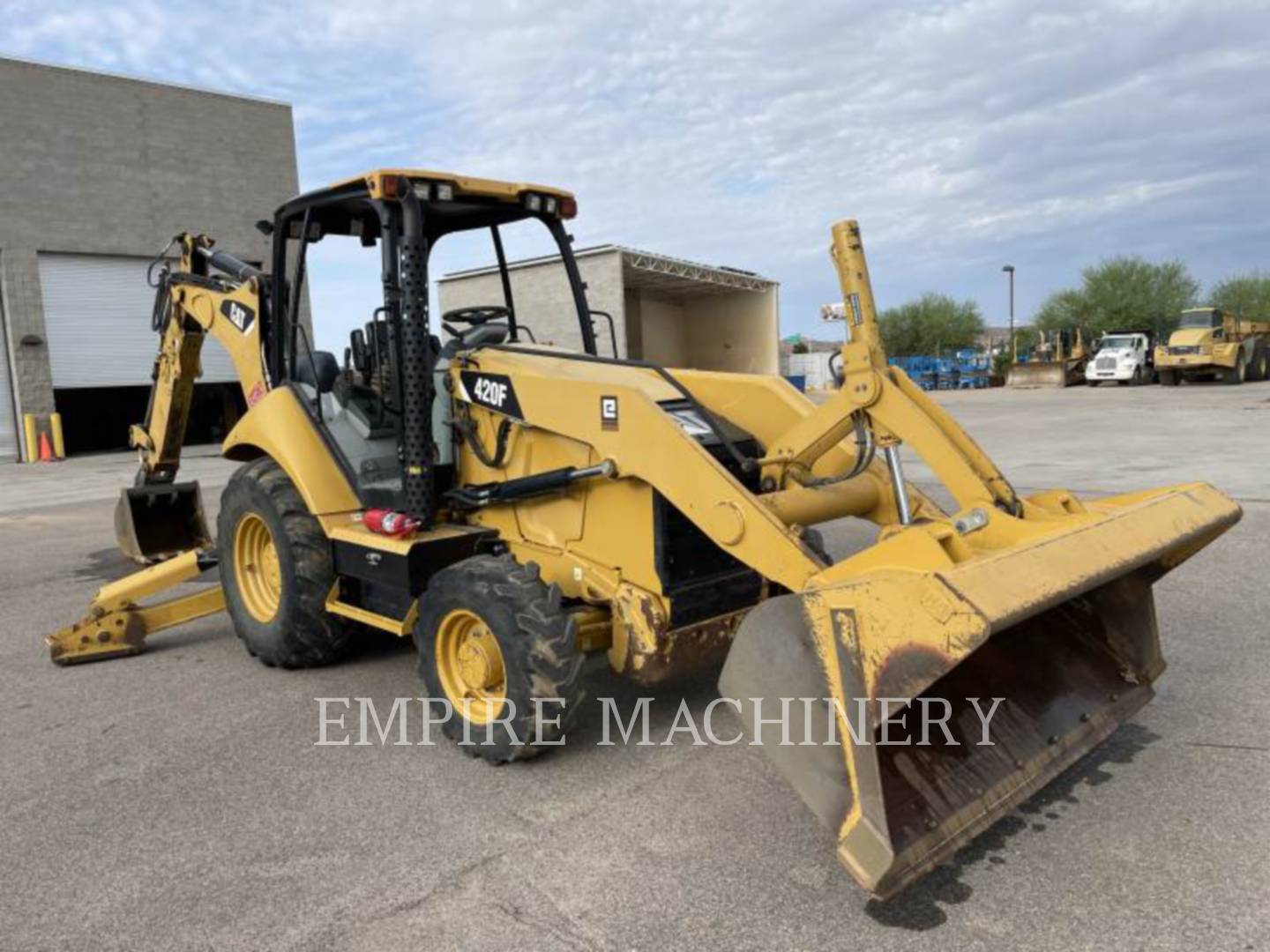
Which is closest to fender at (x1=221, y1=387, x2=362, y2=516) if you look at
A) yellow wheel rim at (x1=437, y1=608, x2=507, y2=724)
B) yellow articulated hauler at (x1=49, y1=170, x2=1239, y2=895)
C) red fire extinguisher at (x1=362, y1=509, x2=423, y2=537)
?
yellow articulated hauler at (x1=49, y1=170, x2=1239, y2=895)

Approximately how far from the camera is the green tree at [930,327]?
59.1m

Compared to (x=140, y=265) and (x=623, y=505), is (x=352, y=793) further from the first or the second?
(x=140, y=265)

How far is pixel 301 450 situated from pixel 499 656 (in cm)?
185

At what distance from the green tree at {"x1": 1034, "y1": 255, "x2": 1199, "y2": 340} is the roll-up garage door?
46962 millimetres

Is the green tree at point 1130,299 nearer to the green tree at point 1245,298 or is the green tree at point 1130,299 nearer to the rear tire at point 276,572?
the green tree at point 1245,298

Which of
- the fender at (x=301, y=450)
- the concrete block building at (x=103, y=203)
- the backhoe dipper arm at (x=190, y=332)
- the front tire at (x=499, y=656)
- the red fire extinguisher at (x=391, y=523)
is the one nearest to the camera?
the front tire at (x=499, y=656)

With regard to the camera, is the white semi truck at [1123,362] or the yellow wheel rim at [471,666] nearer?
the yellow wheel rim at [471,666]

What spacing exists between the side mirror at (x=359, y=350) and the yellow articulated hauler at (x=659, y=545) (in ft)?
0.04

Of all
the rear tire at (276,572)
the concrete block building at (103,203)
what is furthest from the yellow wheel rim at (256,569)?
the concrete block building at (103,203)

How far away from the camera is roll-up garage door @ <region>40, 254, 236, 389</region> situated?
21625 mm

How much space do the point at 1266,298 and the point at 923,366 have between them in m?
25.9

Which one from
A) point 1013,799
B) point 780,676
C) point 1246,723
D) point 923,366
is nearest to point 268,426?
point 780,676

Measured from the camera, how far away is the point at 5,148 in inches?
800

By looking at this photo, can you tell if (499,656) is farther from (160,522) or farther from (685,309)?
(685,309)
